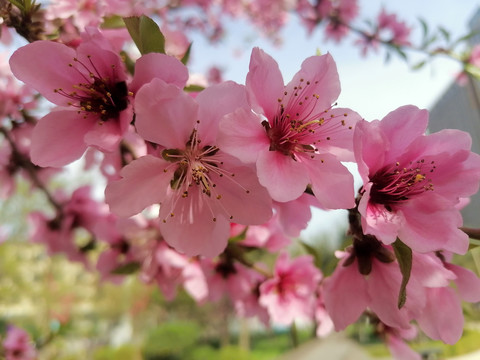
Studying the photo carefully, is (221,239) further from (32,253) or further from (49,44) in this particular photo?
(32,253)

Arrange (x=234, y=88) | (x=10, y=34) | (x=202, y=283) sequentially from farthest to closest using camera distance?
1. (x=202, y=283)
2. (x=10, y=34)
3. (x=234, y=88)

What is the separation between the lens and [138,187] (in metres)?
0.35

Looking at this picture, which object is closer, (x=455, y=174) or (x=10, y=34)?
(x=455, y=174)

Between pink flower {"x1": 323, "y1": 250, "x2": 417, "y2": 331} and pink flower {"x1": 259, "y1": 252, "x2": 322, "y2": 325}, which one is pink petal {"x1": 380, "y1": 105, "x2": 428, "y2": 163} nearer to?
pink flower {"x1": 323, "y1": 250, "x2": 417, "y2": 331}

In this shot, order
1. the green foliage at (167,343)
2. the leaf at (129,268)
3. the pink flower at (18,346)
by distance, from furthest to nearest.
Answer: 1. the green foliage at (167,343)
2. the pink flower at (18,346)
3. the leaf at (129,268)

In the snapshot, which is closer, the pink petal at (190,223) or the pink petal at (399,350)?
the pink petal at (190,223)

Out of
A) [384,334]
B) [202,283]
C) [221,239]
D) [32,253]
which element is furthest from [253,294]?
[32,253]

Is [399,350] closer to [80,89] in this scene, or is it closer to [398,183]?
[398,183]

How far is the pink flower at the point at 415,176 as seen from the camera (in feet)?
1.07

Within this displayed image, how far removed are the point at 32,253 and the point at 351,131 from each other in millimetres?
6524

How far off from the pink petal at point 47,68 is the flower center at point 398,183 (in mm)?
325

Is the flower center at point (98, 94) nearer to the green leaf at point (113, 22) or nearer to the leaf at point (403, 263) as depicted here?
the green leaf at point (113, 22)

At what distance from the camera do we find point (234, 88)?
0.34 m

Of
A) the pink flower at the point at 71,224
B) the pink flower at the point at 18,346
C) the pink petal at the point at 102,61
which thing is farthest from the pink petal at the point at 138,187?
the pink flower at the point at 18,346
